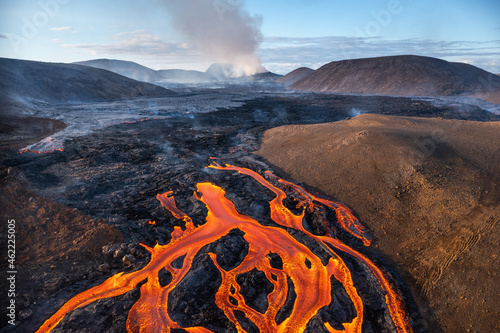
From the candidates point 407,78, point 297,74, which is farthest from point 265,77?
point 407,78

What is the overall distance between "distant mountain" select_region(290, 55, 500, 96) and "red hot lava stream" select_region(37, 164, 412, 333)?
256 feet

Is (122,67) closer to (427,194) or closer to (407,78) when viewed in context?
(407,78)

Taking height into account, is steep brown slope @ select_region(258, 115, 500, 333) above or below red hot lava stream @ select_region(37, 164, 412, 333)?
above

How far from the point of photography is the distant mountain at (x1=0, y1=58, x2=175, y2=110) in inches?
1716

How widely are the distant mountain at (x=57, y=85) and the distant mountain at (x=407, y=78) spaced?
62.9 metres

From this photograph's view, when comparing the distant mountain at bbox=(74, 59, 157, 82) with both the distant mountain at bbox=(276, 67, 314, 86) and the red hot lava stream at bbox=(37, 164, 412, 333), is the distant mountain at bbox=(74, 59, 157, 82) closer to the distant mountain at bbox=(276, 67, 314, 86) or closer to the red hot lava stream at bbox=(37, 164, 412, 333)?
the distant mountain at bbox=(276, 67, 314, 86)

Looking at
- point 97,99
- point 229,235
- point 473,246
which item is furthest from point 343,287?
point 97,99

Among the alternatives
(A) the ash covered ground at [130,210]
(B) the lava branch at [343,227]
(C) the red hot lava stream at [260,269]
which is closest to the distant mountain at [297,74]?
(A) the ash covered ground at [130,210]

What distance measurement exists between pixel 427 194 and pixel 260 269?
370 inches

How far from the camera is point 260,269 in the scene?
8.93 metres

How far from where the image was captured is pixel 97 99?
186 feet

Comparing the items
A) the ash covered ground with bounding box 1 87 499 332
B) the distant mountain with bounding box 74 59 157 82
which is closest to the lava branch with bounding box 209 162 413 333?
the ash covered ground with bounding box 1 87 499 332

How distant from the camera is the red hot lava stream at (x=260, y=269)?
718 centimetres

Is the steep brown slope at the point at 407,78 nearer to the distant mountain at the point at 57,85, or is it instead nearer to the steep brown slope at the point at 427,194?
the distant mountain at the point at 57,85
